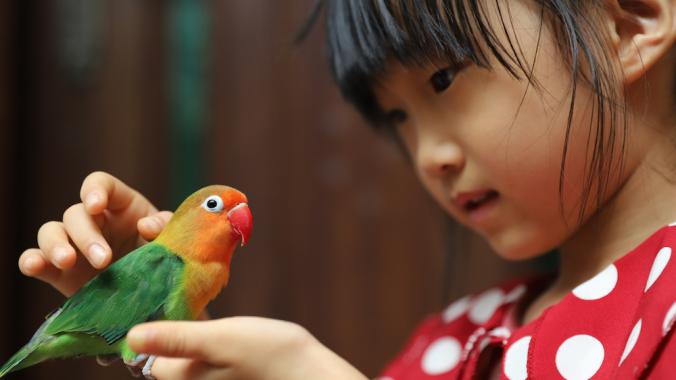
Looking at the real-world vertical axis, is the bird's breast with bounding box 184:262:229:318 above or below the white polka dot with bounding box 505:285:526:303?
above

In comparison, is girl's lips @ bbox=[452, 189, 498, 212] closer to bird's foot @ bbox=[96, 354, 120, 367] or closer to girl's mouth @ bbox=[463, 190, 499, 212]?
girl's mouth @ bbox=[463, 190, 499, 212]

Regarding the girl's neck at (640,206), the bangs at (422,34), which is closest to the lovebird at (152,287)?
the bangs at (422,34)

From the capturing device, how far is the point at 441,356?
58 cm

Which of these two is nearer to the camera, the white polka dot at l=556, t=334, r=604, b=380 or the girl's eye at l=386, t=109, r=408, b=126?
the white polka dot at l=556, t=334, r=604, b=380

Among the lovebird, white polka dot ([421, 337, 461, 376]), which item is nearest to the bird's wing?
the lovebird

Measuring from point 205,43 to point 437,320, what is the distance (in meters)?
0.46

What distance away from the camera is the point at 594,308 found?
41 centimetres

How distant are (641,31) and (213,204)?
11.5 inches

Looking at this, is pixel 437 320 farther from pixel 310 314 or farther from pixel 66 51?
pixel 66 51

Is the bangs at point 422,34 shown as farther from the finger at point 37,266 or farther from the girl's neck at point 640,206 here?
the finger at point 37,266

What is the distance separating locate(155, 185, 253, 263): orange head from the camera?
322mm

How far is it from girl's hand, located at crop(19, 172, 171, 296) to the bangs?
0.17 meters

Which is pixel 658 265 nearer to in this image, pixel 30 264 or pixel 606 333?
pixel 606 333

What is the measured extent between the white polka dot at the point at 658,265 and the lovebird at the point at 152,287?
232 millimetres
